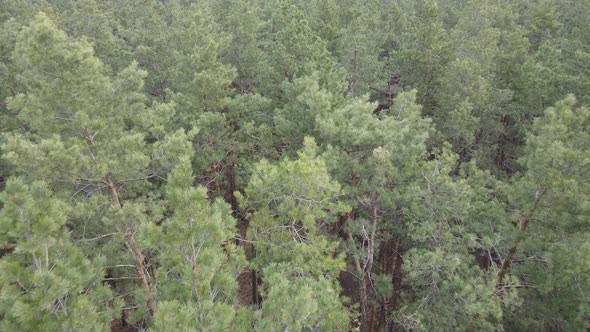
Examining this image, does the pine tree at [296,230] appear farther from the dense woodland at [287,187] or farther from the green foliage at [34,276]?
the green foliage at [34,276]

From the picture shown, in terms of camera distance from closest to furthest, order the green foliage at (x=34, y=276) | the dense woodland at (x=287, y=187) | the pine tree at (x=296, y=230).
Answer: the green foliage at (x=34, y=276)
the dense woodland at (x=287, y=187)
the pine tree at (x=296, y=230)

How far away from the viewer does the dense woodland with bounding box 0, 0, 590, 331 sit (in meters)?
6.08

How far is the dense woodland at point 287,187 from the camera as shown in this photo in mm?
6082

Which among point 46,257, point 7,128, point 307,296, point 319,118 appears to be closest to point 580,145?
point 319,118

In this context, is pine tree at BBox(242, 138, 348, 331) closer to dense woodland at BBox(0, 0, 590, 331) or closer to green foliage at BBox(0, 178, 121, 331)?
dense woodland at BBox(0, 0, 590, 331)

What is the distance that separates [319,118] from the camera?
11.8m

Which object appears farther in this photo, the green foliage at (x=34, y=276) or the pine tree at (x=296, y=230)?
the pine tree at (x=296, y=230)

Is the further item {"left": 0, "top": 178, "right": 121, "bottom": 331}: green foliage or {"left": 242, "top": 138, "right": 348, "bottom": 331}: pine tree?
{"left": 242, "top": 138, "right": 348, "bottom": 331}: pine tree

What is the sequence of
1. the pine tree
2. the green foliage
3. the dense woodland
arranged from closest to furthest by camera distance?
1. the green foliage
2. the dense woodland
3. the pine tree

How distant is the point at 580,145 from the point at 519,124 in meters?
7.87

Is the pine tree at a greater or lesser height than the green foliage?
lesser

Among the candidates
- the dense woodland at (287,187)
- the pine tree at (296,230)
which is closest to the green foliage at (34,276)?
the dense woodland at (287,187)

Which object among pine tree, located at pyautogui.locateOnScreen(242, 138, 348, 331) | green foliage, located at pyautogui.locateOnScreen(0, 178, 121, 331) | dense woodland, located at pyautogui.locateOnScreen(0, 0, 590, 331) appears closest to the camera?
green foliage, located at pyautogui.locateOnScreen(0, 178, 121, 331)

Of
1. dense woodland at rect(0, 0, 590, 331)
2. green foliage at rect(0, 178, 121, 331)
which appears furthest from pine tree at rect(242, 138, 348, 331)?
green foliage at rect(0, 178, 121, 331)
